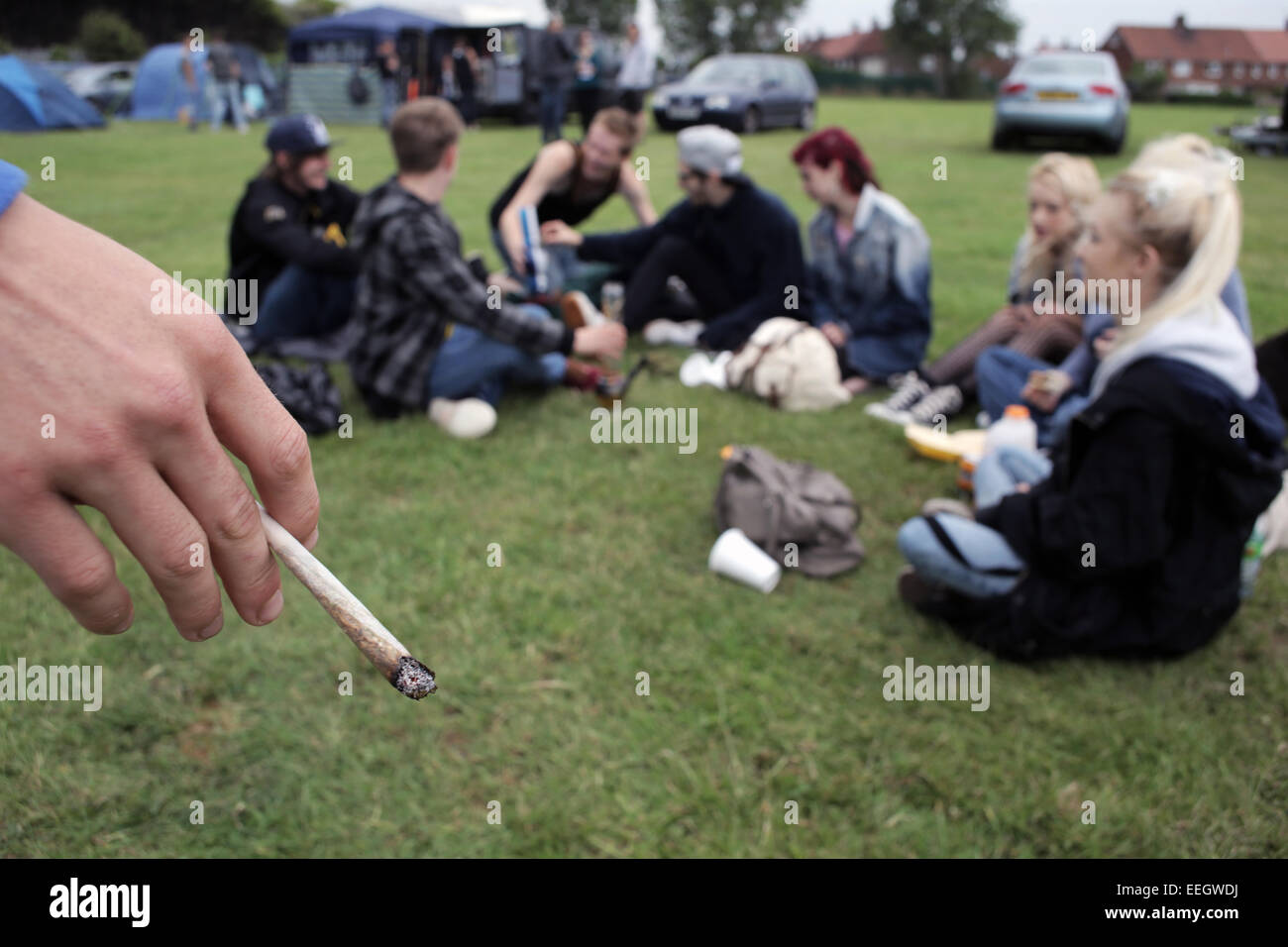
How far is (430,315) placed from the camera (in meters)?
4.67

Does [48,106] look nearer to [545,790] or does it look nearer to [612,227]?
[612,227]

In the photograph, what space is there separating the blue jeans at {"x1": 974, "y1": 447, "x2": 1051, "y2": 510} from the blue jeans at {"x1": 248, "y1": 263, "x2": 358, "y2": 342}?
3927 millimetres

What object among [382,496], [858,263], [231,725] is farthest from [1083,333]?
[231,725]

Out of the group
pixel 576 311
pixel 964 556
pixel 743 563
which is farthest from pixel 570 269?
pixel 964 556

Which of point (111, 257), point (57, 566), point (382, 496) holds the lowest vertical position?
point (382, 496)

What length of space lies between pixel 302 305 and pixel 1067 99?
1305 centimetres

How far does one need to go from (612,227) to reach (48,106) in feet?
43.0

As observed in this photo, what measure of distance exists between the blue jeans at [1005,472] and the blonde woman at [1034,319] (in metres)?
1.27

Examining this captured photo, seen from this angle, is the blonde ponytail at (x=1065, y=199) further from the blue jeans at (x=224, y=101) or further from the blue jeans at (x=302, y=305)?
the blue jeans at (x=224, y=101)

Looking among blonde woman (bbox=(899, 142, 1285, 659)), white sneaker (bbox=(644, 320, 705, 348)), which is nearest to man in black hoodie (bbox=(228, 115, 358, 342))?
white sneaker (bbox=(644, 320, 705, 348))

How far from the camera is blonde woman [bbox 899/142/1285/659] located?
249 cm

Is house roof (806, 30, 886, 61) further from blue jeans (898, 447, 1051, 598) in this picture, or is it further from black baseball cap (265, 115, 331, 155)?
blue jeans (898, 447, 1051, 598)

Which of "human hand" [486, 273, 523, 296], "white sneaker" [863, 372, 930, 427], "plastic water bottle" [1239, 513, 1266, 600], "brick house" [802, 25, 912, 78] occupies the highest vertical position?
"brick house" [802, 25, 912, 78]

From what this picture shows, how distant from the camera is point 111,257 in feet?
1.92
